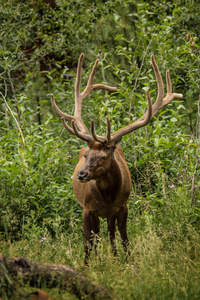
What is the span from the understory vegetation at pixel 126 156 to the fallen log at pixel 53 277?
96mm

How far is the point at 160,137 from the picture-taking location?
23.7ft

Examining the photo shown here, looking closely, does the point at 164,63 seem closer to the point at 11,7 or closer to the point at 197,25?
the point at 197,25

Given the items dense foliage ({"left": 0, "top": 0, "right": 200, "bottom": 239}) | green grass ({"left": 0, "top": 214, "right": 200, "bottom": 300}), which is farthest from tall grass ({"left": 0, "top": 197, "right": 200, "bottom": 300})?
dense foliage ({"left": 0, "top": 0, "right": 200, "bottom": 239})

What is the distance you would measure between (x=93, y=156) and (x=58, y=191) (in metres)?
2.12

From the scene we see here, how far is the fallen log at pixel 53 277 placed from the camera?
288cm

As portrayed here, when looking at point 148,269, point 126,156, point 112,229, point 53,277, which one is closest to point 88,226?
point 112,229

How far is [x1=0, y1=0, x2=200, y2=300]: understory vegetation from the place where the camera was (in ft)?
13.9

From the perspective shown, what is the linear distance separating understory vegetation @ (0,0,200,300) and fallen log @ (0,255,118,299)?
0.32 ft

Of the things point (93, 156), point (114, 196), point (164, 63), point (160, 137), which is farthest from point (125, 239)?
point (164, 63)

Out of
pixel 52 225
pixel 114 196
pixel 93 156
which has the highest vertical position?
pixel 93 156

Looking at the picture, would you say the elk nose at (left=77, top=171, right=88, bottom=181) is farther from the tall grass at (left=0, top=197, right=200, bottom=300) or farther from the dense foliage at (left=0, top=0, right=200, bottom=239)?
the dense foliage at (left=0, top=0, right=200, bottom=239)

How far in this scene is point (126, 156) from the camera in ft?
23.3

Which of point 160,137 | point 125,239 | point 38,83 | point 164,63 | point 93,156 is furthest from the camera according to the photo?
point 38,83

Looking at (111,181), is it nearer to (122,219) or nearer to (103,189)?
(103,189)
